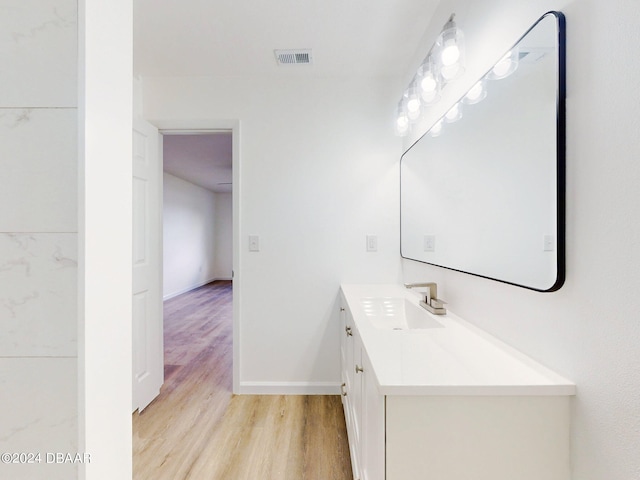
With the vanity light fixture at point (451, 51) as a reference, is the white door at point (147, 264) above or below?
below

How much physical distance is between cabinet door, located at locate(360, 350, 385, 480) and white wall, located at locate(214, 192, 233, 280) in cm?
782

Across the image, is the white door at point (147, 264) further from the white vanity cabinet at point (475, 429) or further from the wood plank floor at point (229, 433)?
the white vanity cabinet at point (475, 429)

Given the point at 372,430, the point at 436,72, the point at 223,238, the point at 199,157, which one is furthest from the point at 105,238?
the point at 223,238

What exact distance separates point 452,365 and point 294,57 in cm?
209

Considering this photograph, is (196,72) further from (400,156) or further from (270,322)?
(270,322)

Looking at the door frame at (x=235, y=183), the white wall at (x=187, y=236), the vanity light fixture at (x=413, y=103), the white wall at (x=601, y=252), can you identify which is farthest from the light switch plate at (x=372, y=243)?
the white wall at (x=187, y=236)

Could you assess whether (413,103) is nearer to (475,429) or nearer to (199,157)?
(475,429)

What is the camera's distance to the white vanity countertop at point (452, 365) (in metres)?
0.79

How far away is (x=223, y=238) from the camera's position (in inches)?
338

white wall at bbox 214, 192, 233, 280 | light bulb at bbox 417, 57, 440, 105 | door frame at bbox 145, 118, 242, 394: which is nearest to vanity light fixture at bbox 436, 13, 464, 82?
light bulb at bbox 417, 57, 440, 105

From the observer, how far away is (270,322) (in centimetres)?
239

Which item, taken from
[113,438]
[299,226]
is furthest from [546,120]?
[299,226]

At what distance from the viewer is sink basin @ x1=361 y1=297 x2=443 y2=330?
1739mm
